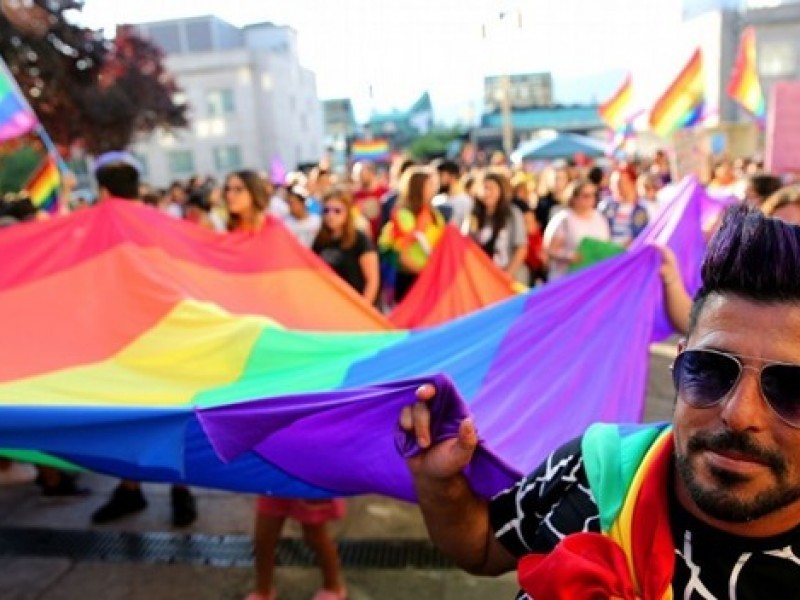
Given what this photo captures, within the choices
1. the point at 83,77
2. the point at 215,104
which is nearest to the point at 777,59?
the point at 83,77

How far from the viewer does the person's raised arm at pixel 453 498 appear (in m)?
1.41

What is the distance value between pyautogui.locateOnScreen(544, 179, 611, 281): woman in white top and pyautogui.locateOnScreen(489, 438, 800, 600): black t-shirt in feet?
12.0

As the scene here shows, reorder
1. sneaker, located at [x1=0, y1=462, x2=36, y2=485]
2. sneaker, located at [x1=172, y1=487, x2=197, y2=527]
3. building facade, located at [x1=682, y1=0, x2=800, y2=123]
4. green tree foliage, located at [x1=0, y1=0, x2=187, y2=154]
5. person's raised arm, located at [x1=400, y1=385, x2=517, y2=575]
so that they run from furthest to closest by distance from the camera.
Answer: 1. building facade, located at [x1=682, y1=0, x2=800, y2=123]
2. green tree foliage, located at [x1=0, y1=0, x2=187, y2=154]
3. sneaker, located at [x1=0, y1=462, x2=36, y2=485]
4. sneaker, located at [x1=172, y1=487, x2=197, y2=527]
5. person's raised arm, located at [x1=400, y1=385, x2=517, y2=575]

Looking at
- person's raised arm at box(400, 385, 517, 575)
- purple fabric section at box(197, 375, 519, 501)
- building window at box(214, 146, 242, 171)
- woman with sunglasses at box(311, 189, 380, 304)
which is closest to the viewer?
person's raised arm at box(400, 385, 517, 575)

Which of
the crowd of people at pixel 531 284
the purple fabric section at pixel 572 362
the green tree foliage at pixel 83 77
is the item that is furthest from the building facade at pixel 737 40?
the purple fabric section at pixel 572 362

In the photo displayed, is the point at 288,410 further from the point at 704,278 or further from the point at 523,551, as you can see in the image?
the point at 704,278

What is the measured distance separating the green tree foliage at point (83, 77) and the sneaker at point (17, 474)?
280 inches

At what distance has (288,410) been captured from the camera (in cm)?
189

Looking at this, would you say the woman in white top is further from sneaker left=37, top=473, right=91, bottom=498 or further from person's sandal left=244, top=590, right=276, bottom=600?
sneaker left=37, top=473, right=91, bottom=498

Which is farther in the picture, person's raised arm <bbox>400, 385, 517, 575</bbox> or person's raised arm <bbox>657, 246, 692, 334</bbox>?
person's raised arm <bbox>657, 246, 692, 334</bbox>

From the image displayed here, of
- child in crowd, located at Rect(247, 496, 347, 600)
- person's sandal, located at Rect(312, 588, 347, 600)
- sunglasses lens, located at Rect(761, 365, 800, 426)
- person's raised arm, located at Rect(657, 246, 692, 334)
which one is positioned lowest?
person's sandal, located at Rect(312, 588, 347, 600)

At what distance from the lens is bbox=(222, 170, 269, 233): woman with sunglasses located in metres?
4.64

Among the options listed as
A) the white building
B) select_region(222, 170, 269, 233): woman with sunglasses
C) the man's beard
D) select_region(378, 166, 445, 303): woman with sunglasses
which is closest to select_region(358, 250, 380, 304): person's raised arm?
select_region(222, 170, 269, 233): woman with sunglasses

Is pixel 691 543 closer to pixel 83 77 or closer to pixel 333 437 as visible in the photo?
pixel 333 437
